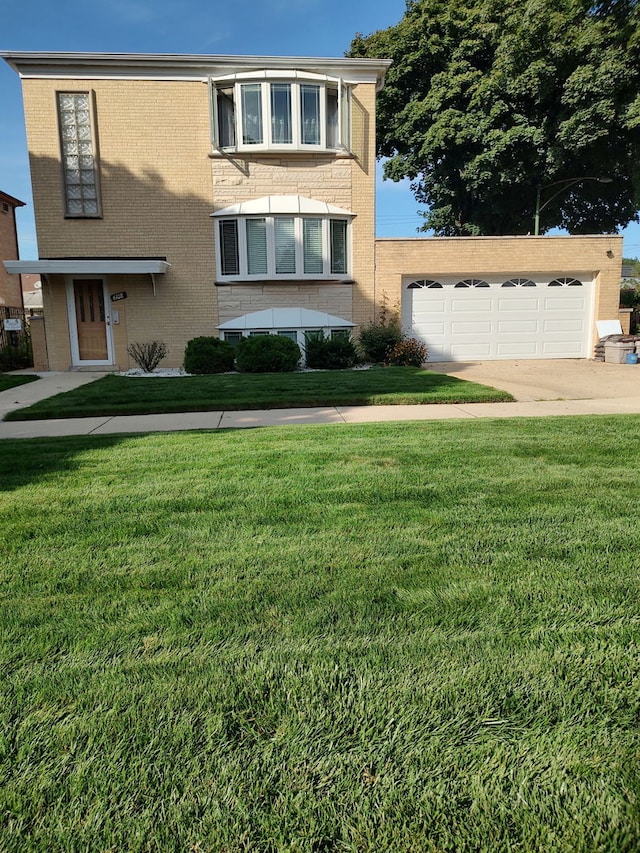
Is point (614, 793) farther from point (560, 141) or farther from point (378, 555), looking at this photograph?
point (560, 141)

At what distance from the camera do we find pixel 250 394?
886 cm

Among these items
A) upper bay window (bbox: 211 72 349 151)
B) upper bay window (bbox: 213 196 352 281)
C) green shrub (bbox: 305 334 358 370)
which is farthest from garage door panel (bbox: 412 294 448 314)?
upper bay window (bbox: 211 72 349 151)

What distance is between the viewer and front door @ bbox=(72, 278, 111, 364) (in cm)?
1501

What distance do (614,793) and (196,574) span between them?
1922 mm

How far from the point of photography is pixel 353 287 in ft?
51.1

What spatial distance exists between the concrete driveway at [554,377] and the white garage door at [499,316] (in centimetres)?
52

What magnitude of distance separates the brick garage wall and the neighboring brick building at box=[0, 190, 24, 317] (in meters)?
18.6

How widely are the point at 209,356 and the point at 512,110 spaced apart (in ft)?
54.2

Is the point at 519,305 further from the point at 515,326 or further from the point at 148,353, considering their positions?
the point at 148,353

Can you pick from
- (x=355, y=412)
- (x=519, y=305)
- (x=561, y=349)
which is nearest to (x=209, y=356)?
(x=355, y=412)

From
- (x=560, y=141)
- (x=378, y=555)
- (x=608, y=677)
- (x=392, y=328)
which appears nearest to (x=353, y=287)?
(x=392, y=328)

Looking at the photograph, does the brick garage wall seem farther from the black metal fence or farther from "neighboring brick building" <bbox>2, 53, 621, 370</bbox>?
the black metal fence

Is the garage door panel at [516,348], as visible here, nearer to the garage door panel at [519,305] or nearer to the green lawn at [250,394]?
the garage door panel at [519,305]

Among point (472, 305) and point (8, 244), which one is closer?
point (472, 305)
